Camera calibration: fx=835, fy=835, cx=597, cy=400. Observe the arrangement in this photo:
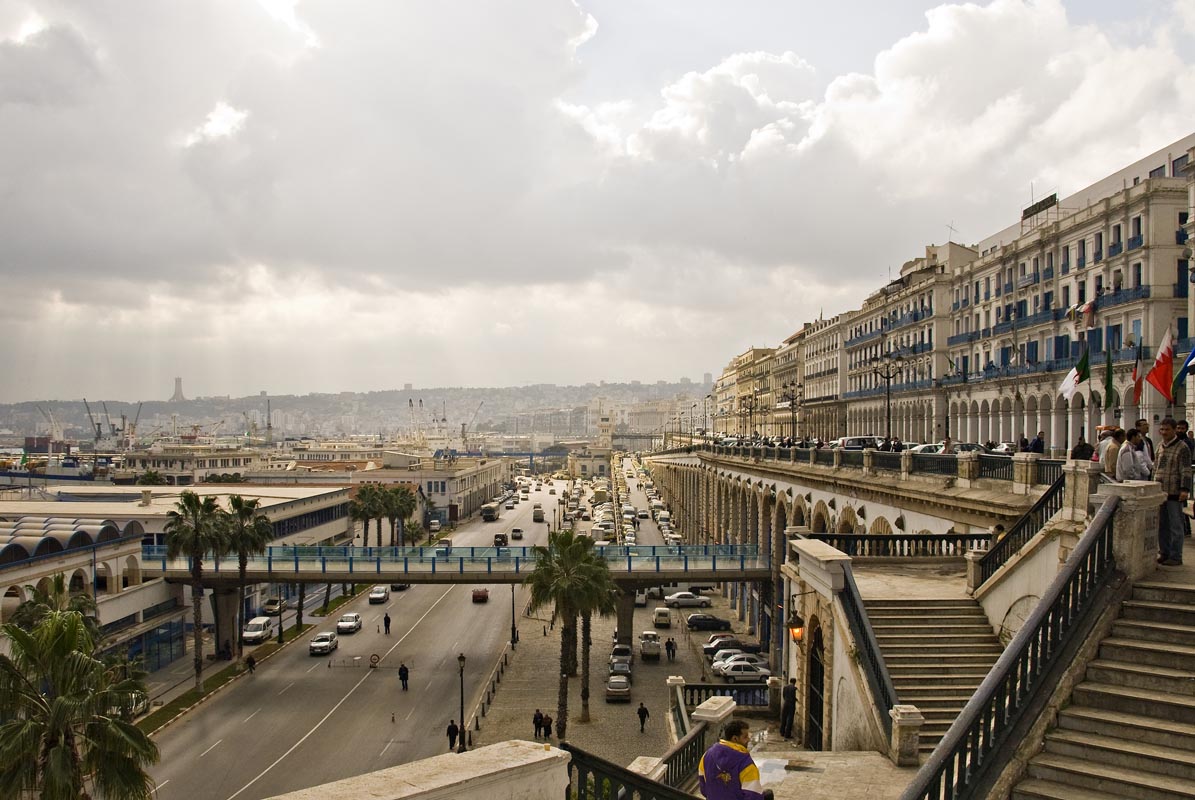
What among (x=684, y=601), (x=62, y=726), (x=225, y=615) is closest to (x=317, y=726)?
(x=225, y=615)

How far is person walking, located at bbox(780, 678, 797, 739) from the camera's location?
17.3 m

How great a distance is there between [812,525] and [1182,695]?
27449 millimetres

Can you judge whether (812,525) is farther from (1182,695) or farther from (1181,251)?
(1182,695)

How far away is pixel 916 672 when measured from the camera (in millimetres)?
13352

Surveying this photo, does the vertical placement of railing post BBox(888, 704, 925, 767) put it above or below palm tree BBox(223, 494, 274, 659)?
above

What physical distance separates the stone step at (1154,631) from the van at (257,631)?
47150 mm

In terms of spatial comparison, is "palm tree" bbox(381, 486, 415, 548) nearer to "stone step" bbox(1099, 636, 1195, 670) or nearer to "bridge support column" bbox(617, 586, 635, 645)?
"bridge support column" bbox(617, 586, 635, 645)

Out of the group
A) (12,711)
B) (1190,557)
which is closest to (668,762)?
(1190,557)

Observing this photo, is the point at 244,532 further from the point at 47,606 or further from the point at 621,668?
the point at 621,668

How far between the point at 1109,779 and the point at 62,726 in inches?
626

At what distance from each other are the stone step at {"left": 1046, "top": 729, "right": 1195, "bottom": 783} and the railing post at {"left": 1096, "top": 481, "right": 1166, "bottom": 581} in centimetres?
227

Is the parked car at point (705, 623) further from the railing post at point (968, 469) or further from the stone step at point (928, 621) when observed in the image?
the stone step at point (928, 621)

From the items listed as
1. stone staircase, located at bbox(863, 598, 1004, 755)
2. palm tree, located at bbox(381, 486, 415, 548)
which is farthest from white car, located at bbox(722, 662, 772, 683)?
palm tree, located at bbox(381, 486, 415, 548)

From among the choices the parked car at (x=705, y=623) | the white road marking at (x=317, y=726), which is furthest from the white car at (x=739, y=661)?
the white road marking at (x=317, y=726)
